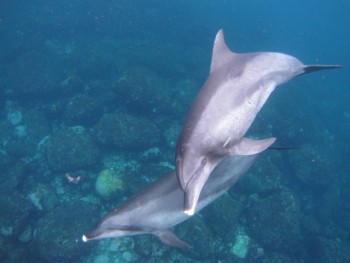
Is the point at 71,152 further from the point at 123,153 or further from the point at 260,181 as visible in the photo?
the point at 260,181

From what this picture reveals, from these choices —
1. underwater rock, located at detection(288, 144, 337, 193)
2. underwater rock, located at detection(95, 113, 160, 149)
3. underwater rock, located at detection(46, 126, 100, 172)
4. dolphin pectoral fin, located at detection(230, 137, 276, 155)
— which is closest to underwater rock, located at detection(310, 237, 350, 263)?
underwater rock, located at detection(288, 144, 337, 193)

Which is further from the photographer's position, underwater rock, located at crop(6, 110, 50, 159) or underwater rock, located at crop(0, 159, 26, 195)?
underwater rock, located at crop(6, 110, 50, 159)

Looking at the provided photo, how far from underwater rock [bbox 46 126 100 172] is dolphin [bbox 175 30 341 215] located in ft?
31.3

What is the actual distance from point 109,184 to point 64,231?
2385 mm

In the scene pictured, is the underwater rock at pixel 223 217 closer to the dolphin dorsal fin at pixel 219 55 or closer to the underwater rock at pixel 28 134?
the dolphin dorsal fin at pixel 219 55

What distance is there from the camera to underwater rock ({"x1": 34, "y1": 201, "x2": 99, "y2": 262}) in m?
10.1

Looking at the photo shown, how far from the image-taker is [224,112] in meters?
4.03

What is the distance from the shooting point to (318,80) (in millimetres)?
40812

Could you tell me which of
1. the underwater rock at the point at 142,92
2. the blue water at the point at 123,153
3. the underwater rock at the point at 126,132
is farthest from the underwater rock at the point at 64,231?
the underwater rock at the point at 142,92

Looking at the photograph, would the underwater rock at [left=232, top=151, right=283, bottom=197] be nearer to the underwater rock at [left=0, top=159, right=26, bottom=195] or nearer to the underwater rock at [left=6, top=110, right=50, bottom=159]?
the underwater rock at [left=0, top=159, right=26, bottom=195]

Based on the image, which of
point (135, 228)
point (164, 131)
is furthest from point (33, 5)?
point (135, 228)

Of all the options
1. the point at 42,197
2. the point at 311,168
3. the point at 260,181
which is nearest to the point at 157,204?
the point at 42,197

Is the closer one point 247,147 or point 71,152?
point 247,147

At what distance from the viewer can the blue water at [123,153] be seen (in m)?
10.8
